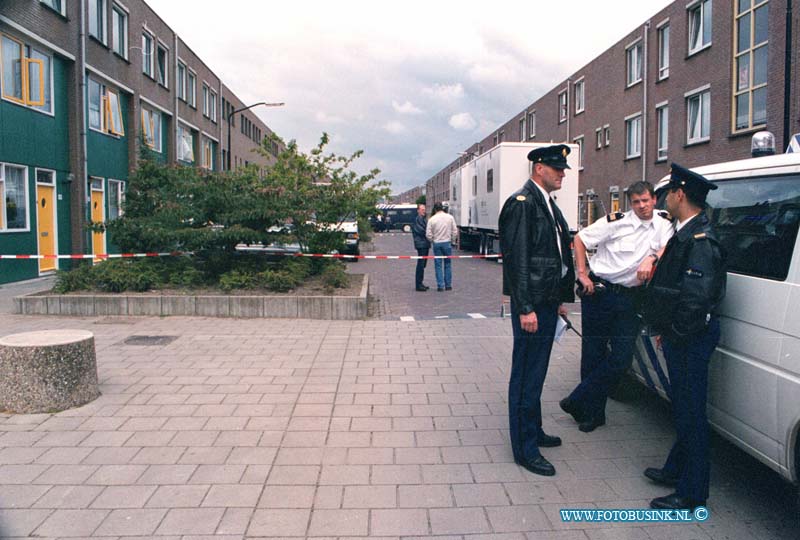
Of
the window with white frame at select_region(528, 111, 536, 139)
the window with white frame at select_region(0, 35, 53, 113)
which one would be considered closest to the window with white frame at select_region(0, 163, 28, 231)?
the window with white frame at select_region(0, 35, 53, 113)

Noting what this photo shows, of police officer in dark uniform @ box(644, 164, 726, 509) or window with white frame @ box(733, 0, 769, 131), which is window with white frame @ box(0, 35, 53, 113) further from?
window with white frame @ box(733, 0, 769, 131)

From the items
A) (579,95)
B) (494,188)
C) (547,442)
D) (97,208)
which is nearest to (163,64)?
(97,208)

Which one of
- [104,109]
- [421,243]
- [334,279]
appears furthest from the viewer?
[104,109]

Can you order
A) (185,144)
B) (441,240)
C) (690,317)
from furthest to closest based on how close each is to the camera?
1. (185,144)
2. (441,240)
3. (690,317)

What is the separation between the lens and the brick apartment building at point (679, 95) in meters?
21.1

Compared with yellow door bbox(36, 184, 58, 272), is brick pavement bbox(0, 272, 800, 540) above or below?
below

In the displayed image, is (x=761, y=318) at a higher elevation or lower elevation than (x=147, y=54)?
lower

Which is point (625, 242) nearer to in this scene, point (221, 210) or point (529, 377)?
point (529, 377)

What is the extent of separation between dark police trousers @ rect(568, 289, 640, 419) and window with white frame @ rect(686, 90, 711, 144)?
21.5m

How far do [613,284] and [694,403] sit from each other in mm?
1336

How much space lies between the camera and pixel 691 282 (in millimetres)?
3725

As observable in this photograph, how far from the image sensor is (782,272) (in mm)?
3633

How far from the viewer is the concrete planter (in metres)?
10.3

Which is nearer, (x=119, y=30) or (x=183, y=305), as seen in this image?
(x=183, y=305)
